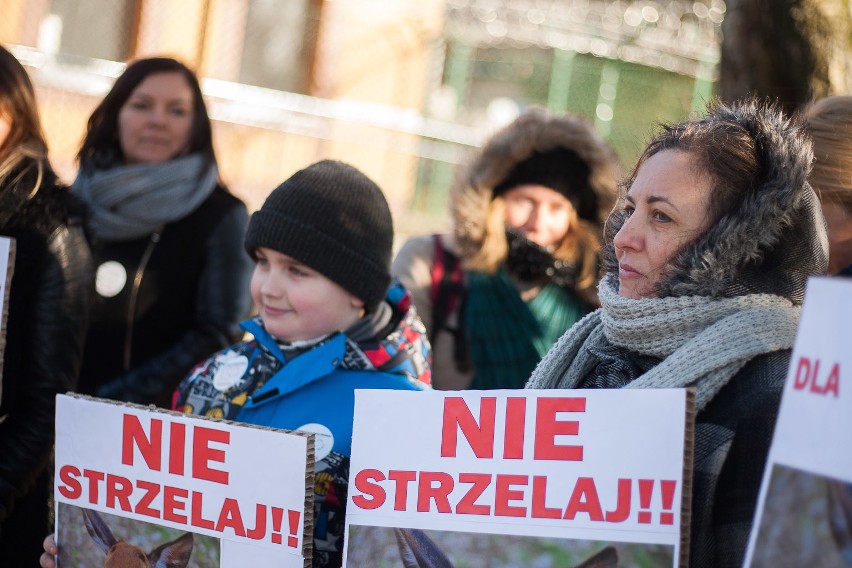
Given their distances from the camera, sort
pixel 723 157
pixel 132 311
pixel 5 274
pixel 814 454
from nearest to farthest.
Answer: pixel 814 454
pixel 723 157
pixel 5 274
pixel 132 311

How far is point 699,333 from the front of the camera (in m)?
1.93

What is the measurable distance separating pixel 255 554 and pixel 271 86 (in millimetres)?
14406

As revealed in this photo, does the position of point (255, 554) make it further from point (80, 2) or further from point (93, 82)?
point (80, 2)

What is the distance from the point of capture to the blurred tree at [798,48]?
402 cm

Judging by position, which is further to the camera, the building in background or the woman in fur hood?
the building in background

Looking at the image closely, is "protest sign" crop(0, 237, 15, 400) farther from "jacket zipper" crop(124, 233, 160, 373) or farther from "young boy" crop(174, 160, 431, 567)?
"jacket zipper" crop(124, 233, 160, 373)

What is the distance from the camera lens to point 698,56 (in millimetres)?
14211

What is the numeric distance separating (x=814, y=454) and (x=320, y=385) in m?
1.33

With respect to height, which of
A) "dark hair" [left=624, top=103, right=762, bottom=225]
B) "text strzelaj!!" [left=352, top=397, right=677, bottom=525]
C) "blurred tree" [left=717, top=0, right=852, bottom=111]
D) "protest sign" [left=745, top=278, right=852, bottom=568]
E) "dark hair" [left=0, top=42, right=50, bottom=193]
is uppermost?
"blurred tree" [left=717, top=0, right=852, bottom=111]

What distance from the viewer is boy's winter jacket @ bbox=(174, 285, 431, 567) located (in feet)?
7.86

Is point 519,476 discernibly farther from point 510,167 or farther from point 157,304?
point 510,167

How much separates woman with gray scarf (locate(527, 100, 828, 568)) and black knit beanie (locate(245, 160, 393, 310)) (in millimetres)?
737

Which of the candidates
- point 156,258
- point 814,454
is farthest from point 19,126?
point 814,454

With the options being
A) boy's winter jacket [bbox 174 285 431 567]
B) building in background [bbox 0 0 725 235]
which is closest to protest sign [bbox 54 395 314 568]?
boy's winter jacket [bbox 174 285 431 567]
